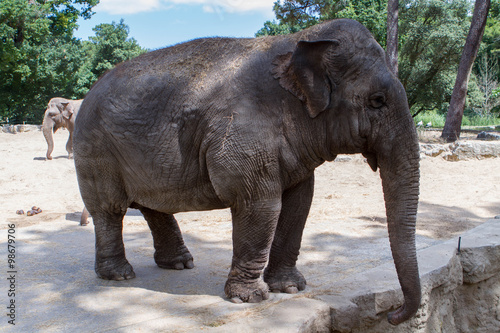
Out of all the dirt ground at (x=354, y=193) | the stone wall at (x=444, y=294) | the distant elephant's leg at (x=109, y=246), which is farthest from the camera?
the dirt ground at (x=354, y=193)

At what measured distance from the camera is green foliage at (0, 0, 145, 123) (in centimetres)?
2476

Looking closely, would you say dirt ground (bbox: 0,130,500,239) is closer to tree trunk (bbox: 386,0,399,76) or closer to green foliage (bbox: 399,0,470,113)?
tree trunk (bbox: 386,0,399,76)

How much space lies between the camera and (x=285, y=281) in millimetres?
4250

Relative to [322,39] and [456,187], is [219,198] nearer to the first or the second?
[322,39]

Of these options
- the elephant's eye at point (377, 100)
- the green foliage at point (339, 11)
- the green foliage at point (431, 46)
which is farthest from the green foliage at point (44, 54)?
the elephant's eye at point (377, 100)

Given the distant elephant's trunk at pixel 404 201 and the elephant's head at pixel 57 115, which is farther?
the elephant's head at pixel 57 115

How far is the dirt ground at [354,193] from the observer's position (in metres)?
8.21

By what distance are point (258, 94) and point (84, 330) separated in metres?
2.02

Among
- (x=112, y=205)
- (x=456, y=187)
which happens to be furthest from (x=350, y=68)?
(x=456, y=187)

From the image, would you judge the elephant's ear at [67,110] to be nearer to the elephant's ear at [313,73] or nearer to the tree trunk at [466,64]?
the tree trunk at [466,64]

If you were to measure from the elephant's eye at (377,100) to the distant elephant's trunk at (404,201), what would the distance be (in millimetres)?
187

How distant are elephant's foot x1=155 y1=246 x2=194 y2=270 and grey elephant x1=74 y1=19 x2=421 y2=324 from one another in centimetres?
82

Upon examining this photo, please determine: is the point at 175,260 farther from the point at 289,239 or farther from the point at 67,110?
the point at 67,110

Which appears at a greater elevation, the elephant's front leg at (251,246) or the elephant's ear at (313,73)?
the elephant's ear at (313,73)
